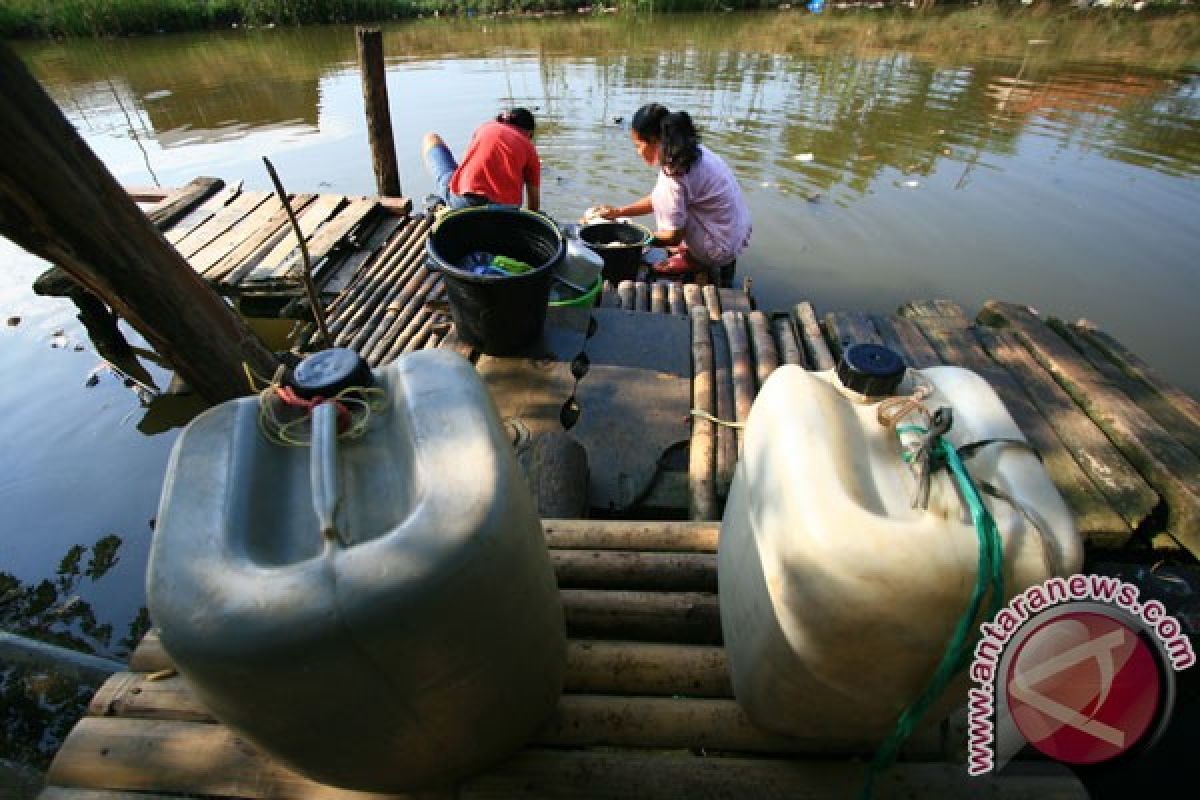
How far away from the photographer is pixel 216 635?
1.11 meters

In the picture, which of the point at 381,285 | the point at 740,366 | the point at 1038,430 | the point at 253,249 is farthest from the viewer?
the point at 253,249

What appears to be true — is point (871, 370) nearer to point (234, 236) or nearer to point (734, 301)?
point (734, 301)

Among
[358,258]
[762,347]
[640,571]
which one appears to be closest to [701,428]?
[762,347]

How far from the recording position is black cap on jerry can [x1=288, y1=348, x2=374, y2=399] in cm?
152

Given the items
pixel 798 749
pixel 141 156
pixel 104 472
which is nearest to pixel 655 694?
pixel 798 749

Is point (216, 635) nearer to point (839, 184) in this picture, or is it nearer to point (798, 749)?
point (798, 749)

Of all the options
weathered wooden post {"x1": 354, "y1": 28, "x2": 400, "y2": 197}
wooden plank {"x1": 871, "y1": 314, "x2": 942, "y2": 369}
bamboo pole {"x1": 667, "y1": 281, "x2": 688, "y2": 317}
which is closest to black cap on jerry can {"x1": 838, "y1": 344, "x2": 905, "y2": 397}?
wooden plank {"x1": 871, "y1": 314, "x2": 942, "y2": 369}

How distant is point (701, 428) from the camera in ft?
11.4

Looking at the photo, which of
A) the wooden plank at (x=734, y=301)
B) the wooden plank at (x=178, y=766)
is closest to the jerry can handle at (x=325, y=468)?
the wooden plank at (x=178, y=766)

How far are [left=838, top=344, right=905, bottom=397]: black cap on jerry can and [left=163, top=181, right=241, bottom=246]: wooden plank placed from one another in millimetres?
7853

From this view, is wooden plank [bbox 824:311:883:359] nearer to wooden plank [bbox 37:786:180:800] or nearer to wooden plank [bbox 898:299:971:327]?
wooden plank [bbox 898:299:971:327]

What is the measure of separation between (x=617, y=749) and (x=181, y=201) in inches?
351

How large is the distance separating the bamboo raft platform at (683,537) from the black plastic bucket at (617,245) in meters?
0.70

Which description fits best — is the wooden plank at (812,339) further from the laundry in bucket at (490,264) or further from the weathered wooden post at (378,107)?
the weathered wooden post at (378,107)
